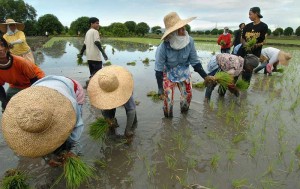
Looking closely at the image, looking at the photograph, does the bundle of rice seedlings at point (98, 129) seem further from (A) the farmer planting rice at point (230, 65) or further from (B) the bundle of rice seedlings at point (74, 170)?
(A) the farmer planting rice at point (230, 65)

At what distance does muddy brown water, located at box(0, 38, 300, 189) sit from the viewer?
8.37ft

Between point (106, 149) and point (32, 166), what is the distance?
2.75 feet

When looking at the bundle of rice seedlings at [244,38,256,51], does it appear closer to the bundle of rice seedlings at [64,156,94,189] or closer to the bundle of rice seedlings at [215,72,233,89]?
the bundle of rice seedlings at [215,72,233,89]

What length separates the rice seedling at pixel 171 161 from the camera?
2780 mm

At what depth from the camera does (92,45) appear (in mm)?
5590

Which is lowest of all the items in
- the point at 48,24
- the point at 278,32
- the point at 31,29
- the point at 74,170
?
the point at 74,170

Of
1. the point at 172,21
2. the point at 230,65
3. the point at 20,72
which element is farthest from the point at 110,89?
the point at 230,65

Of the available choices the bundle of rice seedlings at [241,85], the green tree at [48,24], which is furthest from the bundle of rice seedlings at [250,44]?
the green tree at [48,24]

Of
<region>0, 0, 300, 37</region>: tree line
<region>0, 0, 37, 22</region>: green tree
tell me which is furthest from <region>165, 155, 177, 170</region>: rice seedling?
<region>0, 0, 37, 22</region>: green tree

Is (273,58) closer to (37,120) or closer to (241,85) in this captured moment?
(241,85)

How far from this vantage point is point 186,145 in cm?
324

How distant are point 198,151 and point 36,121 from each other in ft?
6.45

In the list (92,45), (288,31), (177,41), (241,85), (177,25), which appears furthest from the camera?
(288,31)

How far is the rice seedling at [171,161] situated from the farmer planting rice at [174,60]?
1058mm
